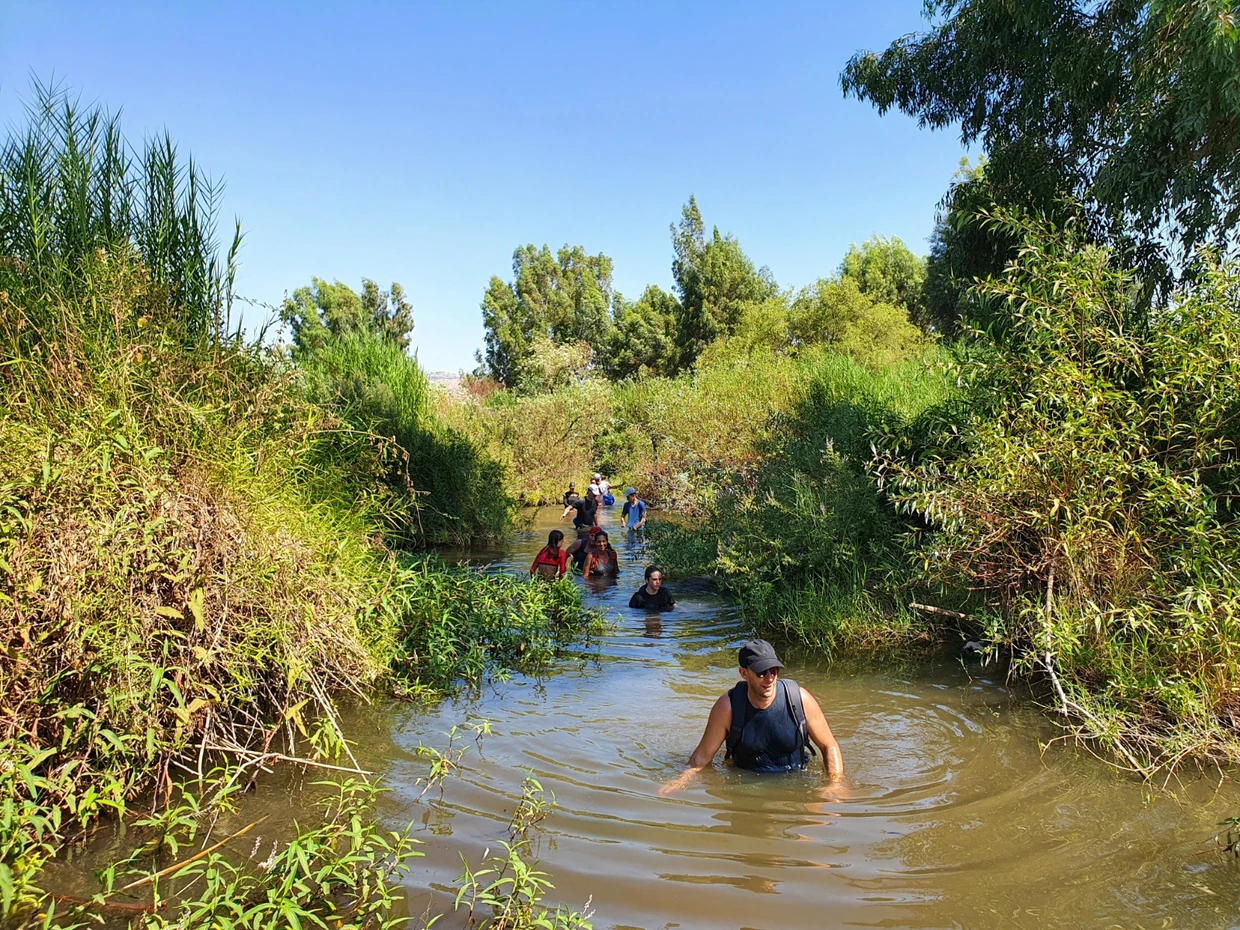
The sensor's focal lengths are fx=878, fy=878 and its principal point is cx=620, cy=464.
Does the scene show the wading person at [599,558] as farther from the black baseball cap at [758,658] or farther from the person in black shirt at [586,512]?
the black baseball cap at [758,658]

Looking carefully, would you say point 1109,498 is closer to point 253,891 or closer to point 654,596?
point 654,596

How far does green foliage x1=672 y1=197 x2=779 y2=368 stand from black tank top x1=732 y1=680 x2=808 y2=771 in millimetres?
34786

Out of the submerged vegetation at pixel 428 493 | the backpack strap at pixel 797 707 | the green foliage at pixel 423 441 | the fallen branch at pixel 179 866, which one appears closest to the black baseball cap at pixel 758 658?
the backpack strap at pixel 797 707

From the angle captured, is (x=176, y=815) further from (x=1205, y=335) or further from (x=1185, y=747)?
(x=1205, y=335)

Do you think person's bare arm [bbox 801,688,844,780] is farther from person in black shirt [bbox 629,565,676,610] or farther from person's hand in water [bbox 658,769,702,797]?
person in black shirt [bbox 629,565,676,610]

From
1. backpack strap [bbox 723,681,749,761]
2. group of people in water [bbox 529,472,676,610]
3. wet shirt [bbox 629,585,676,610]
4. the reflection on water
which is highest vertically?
group of people in water [bbox 529,472,676,610]

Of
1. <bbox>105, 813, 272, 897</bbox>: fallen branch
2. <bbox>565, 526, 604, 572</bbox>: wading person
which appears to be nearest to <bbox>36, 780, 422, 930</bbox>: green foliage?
<bbox>105, 813, 272, 897</bbox>: fallen branch

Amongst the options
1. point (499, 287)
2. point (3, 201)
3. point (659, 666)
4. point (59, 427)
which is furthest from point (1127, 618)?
point (499, 287)

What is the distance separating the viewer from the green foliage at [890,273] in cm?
4388

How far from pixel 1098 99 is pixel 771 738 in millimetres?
7846

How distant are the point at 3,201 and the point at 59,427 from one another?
202 centimetres

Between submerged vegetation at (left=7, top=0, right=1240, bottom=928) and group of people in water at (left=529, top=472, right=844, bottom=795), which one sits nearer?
submerged vegetation at (left=7, top=0, right=1240, bottom=928)

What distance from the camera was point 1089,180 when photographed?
386 inches

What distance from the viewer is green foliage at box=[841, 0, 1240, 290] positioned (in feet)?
23.5
